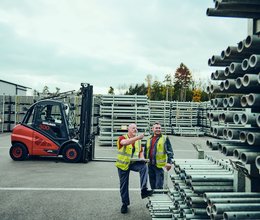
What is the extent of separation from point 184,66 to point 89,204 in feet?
215

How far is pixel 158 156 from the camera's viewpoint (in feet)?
22.2

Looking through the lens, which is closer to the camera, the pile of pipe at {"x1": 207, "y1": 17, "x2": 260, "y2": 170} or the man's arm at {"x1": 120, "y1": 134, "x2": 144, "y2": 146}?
the pile of pipe at {"x1": 207, "y1": 17, "x2": 260, "y2": 170}

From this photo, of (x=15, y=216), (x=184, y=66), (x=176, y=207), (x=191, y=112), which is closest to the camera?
(x=176, y=207)

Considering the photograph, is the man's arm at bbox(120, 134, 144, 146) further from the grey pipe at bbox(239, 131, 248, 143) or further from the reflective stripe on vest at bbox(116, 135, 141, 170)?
the grey pipe at bbox(239, 131, 248, 143)

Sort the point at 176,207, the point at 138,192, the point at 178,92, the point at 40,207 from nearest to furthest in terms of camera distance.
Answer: the point at 176,207, the point at 40,207, the point at 138,192, the point at 178,92

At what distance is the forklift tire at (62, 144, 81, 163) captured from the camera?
11983 millimetres

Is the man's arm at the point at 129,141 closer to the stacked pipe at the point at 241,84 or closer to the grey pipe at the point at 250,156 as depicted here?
the stacked pipe at the point at 241,84

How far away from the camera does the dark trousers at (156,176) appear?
6789 millimetres

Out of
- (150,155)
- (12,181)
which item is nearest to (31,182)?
(12,181)

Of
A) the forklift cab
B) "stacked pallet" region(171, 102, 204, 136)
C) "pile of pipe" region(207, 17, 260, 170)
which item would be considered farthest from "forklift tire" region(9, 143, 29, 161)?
"stacked pallet" region(171, 102, 204, 136)

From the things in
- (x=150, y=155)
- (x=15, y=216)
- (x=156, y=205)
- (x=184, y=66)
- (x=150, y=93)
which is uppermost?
(x=184, y=66)

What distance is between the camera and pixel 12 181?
891 cm

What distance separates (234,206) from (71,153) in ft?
32.4

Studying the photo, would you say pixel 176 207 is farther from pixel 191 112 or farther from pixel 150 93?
pixel 150 93
